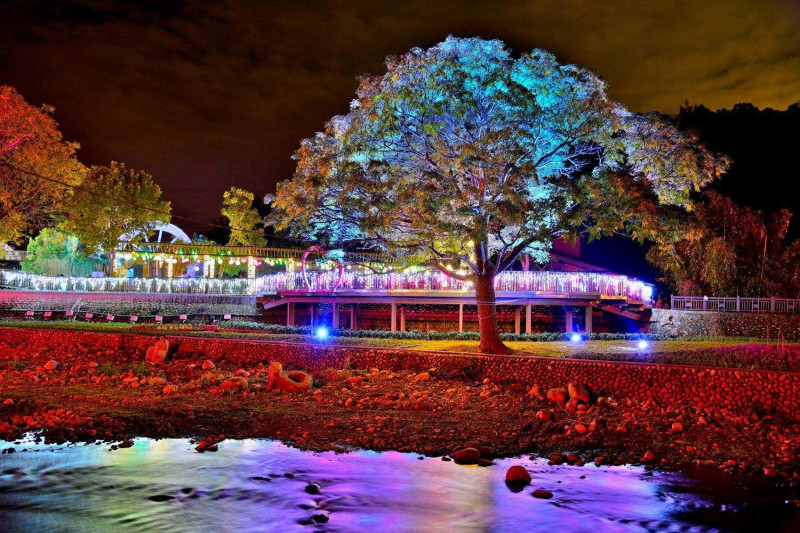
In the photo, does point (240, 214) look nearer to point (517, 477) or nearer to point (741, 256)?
point (741, 256)

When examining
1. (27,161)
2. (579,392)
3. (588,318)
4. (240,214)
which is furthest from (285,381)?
(240,214)

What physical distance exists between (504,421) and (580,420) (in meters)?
1.56

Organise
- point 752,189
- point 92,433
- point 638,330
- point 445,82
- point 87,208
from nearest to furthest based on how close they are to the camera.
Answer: point 92,433 → point 445,82 → point 638,330 → point 752,189 → point 87,208

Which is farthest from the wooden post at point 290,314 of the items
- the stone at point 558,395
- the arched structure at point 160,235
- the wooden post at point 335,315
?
the stone at point 558,395

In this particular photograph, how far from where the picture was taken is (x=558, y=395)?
14484mm

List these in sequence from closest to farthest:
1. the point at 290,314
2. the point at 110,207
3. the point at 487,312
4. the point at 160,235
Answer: the point at 487,312, the point at 290,314, the point at 110,207, the point at 160,235

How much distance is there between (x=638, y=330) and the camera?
95.2ft

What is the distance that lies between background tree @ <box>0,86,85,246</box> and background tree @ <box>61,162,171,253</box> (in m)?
3.22

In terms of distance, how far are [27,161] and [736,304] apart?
32880 mm

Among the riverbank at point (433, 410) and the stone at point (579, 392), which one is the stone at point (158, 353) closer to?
the riverbank at point (433, 410)

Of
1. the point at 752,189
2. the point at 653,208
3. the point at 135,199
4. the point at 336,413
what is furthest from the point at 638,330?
the point at 135,199

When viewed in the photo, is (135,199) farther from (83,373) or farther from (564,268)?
(564,268)

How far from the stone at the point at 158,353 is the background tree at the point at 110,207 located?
18.2 metres

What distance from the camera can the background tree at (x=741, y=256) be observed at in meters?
27.6
